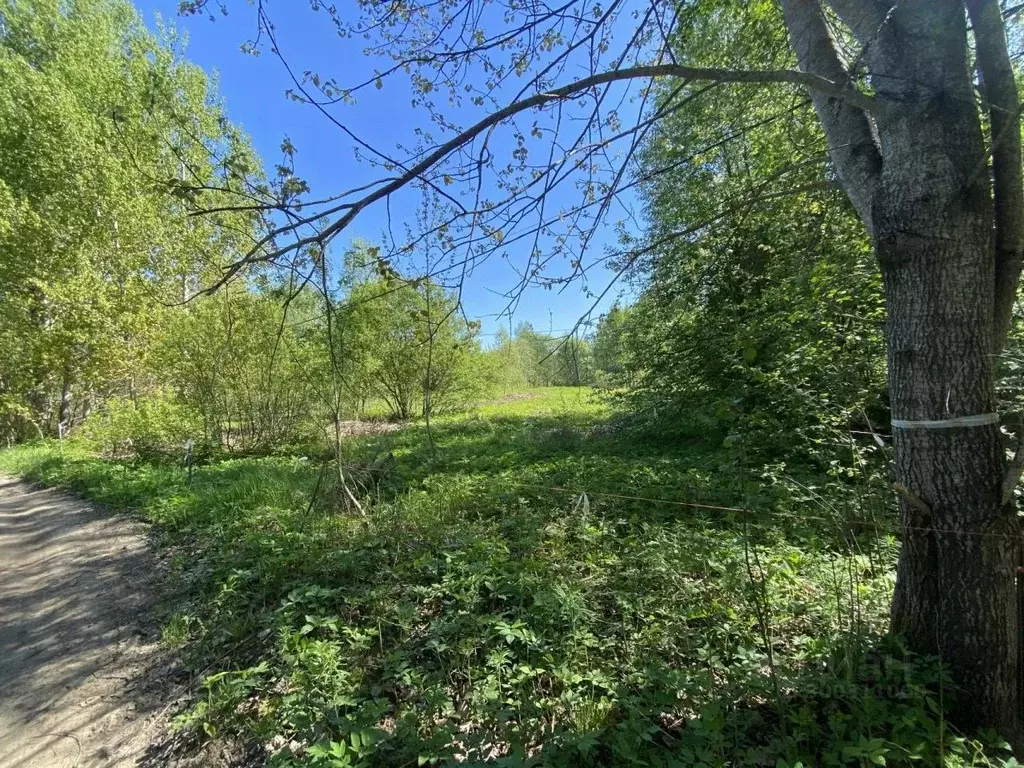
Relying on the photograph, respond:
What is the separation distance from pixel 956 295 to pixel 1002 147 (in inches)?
21.4

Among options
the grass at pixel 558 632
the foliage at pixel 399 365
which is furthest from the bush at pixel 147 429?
the grass at pixel 558 632

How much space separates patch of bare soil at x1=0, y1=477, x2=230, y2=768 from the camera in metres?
2.24

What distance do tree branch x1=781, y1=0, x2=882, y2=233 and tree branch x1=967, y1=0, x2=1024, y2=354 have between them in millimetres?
325

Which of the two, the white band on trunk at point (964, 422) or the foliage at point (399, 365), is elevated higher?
the foliage at point (399, 365)

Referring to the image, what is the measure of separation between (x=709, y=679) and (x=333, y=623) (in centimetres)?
196

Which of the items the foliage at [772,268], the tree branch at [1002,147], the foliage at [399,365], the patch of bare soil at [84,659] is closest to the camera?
the tree branch at [1002,147]

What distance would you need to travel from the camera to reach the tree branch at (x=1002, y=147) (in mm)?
1511

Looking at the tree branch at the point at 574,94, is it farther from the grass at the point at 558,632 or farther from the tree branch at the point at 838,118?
the grass at the point at 558,632

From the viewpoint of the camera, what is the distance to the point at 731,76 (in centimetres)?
165

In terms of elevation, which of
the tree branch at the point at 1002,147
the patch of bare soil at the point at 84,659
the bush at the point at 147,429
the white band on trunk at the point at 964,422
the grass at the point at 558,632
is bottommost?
the patch of bare soil at the point at 84,659

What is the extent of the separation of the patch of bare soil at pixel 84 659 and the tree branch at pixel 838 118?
145 inches

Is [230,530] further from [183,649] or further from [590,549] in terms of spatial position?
[590,549]

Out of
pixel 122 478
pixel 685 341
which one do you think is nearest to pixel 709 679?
pixel 685 341

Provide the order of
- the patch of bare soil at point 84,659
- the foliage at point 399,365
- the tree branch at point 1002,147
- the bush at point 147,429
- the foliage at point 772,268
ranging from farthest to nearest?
1. the foliage at point 399,365
2. the bush at point 147,429
3. the foliage at point 772,268
4. the patch of bare soil at point 84,659
5. the tree branch at point 1002,147
